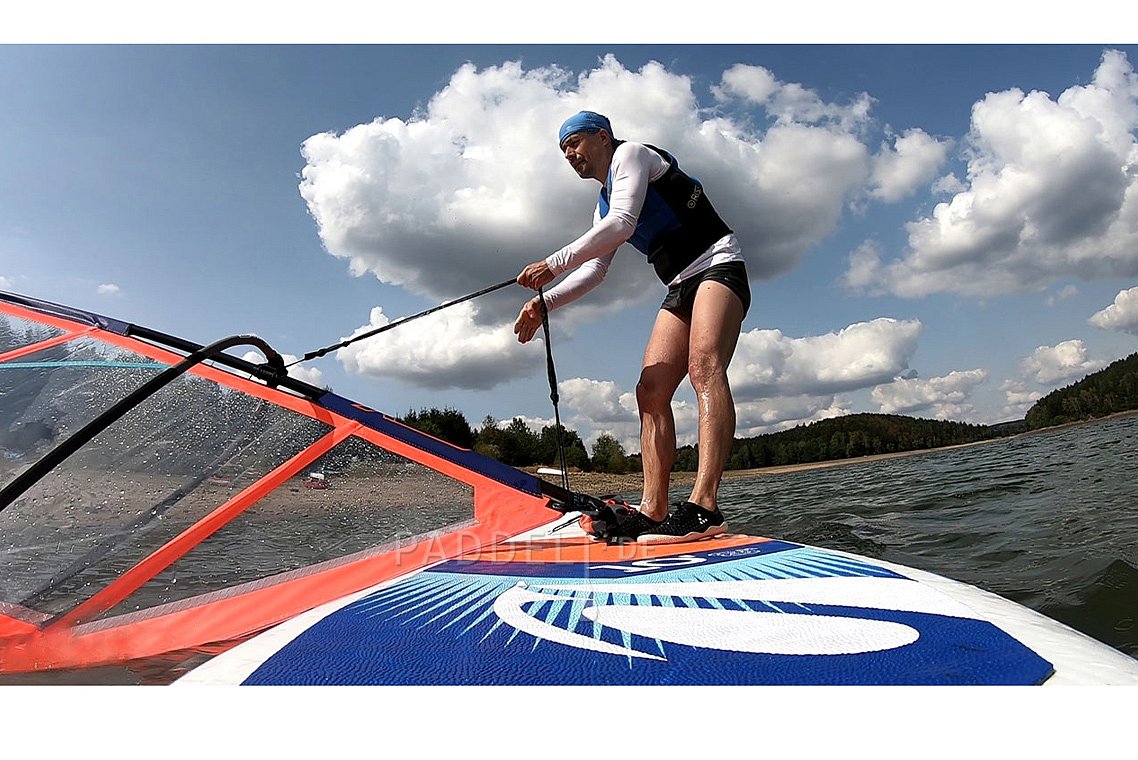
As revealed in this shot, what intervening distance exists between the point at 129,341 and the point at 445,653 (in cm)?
173

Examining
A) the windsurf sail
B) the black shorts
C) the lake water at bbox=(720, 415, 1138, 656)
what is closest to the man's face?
the black shorts

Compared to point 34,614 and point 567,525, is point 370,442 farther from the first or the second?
point 34,614

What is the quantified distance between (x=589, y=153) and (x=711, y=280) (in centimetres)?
76

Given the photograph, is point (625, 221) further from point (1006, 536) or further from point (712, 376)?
point (1006, 536)

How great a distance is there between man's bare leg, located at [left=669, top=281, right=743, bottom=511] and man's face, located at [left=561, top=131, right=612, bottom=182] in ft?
2.27

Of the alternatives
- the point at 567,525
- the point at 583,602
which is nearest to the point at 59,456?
the point at 583,602

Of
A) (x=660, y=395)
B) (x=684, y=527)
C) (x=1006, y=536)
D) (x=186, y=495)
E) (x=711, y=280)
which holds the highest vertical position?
(x=711, y=280)

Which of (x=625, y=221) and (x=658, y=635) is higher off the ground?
(x=625, y=221)

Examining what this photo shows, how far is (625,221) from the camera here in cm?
264

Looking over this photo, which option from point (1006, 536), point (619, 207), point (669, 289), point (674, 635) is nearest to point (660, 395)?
point (669, 289)

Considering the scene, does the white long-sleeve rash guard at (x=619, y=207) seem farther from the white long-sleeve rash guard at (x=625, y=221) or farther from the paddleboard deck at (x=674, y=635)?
the paddleboard deck at (x=674, y=635)

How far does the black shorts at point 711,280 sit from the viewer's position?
2736 mm

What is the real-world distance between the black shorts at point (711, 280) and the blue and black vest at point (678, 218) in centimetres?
8

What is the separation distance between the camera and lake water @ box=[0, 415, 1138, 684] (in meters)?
1.98
